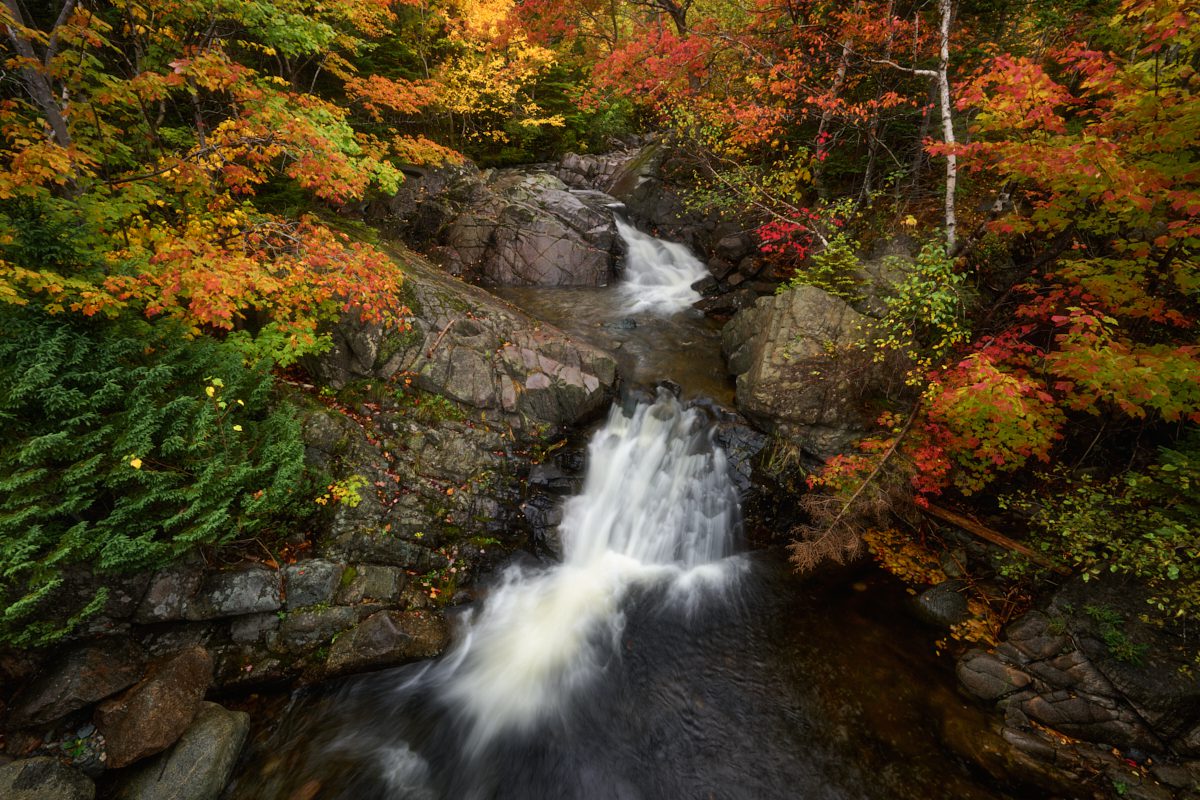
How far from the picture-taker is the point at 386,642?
18.7 ft

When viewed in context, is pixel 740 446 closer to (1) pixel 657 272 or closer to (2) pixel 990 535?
(2) pixel 990 535

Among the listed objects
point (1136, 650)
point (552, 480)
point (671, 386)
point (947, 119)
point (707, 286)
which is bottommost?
point (552, 480)

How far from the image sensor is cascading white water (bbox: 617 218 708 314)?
1423 centimetres

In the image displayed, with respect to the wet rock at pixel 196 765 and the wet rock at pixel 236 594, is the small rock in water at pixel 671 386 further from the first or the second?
the wet rock at pixel 196 765

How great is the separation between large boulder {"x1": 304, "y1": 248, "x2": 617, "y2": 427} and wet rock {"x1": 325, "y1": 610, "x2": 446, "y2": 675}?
139 inches

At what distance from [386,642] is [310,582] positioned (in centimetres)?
121

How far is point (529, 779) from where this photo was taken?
5.07m

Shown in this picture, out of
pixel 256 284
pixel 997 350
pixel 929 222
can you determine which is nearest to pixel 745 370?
pixel 997 350

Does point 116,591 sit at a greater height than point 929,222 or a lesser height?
lesser

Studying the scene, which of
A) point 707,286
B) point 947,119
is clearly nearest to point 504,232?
point 707,286

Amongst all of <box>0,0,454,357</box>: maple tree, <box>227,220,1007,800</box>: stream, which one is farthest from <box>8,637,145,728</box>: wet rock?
<box>0,0,454,357</box>: maple tree

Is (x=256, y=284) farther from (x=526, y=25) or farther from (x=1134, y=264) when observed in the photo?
(x=526, y=25)

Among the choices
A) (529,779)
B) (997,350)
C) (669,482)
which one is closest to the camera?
(529,779)

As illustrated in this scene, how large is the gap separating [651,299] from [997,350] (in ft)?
30.1
